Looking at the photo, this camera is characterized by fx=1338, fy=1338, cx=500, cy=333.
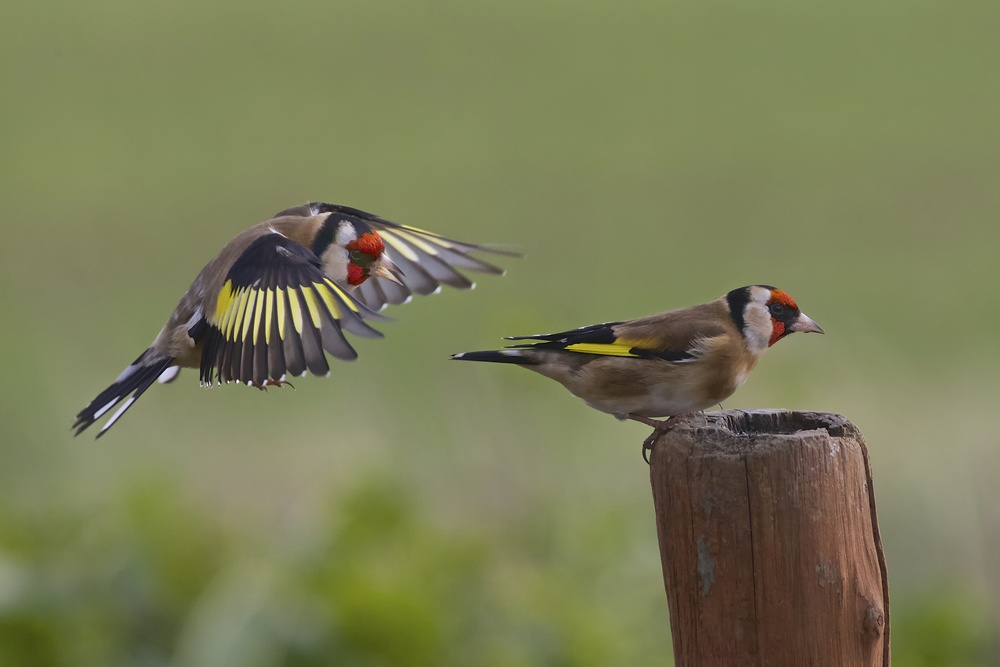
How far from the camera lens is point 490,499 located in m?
7.79

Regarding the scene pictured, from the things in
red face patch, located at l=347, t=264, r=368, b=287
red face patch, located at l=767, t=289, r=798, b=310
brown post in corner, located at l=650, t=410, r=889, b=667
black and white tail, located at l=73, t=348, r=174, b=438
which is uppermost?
red face patch, located at l=347, t=264, r=368, b=287

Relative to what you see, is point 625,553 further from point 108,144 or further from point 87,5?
point 87,5

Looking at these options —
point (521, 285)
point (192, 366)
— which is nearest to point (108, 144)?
point (521, 285)

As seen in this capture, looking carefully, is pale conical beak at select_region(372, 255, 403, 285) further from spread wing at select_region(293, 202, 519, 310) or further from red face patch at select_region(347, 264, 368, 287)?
spread wing at select_region(293, 202, 519, 310)

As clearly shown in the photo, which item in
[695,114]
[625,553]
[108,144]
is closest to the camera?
[625,553]

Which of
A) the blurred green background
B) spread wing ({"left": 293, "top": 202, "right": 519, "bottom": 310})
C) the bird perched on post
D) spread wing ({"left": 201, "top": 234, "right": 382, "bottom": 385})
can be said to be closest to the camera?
spread wing ({"left": 201, "top": 234, "right": 382, "bottom": 385})


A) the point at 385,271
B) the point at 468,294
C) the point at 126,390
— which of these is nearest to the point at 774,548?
the point at 385,271

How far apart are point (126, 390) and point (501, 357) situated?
1105 millimetres

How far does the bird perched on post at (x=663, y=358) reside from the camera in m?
4.08

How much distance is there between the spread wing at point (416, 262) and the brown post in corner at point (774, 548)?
2.48ft

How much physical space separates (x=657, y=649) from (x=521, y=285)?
7164mm

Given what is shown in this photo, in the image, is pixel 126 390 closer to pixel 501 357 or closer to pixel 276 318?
pixel 276 318

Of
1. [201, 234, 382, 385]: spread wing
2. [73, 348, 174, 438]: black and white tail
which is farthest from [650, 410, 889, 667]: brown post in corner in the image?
[73, 348, 174, 438]: black and white tail

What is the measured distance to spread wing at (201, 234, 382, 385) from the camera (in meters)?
2.65
